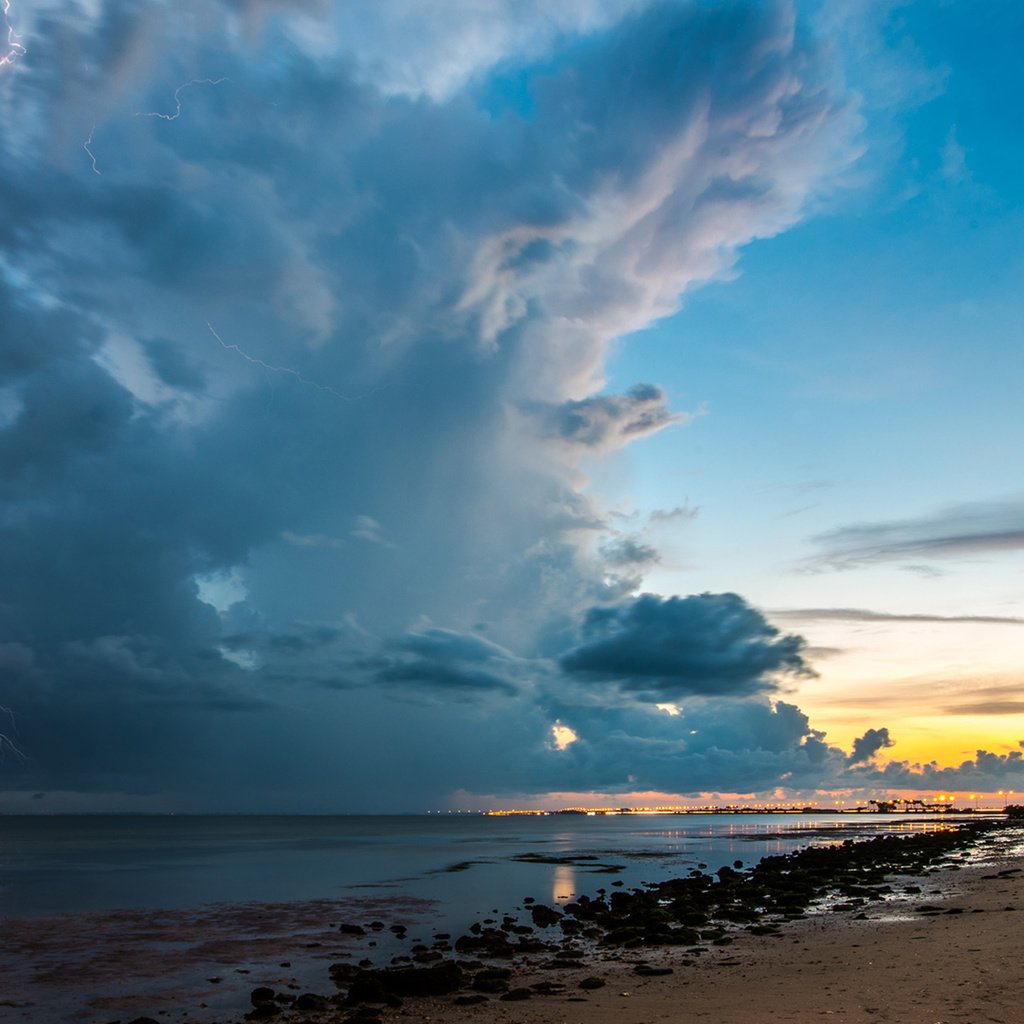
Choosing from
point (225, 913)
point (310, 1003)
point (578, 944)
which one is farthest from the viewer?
point (225, 913)

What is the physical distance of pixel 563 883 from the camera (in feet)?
237

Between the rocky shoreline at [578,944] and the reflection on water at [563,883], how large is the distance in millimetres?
2685

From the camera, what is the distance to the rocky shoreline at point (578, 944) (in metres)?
26.2

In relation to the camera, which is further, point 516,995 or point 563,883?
point 563,883

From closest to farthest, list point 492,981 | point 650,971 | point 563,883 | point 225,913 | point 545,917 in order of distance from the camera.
→ point 492,981, point 650,971, point 545,917, point 225,913, point 563,883

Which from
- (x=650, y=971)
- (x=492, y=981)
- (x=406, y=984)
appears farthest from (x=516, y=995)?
(x=650, y=971)

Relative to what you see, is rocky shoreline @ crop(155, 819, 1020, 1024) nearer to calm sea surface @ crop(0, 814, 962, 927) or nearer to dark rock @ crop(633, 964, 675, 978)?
dark rock @ crop(633, 964, 675, 978)

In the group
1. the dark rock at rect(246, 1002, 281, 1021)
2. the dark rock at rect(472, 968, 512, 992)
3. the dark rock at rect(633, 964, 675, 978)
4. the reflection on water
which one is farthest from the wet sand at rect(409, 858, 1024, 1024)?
the reflection on water

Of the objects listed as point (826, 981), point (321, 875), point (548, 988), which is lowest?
point (321, 875)

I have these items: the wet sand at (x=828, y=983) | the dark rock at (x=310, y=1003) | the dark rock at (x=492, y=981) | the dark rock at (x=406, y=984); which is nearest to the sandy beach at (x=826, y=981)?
the wet sand at (x=828, y=983)

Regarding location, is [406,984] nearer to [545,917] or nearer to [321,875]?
[545,917]

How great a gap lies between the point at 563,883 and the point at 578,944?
123 ft

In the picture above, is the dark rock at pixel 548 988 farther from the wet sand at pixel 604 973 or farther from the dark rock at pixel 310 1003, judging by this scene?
the dark rock at pixel 310 1003

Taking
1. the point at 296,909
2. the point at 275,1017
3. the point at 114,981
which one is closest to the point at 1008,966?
the point at 275,1017
